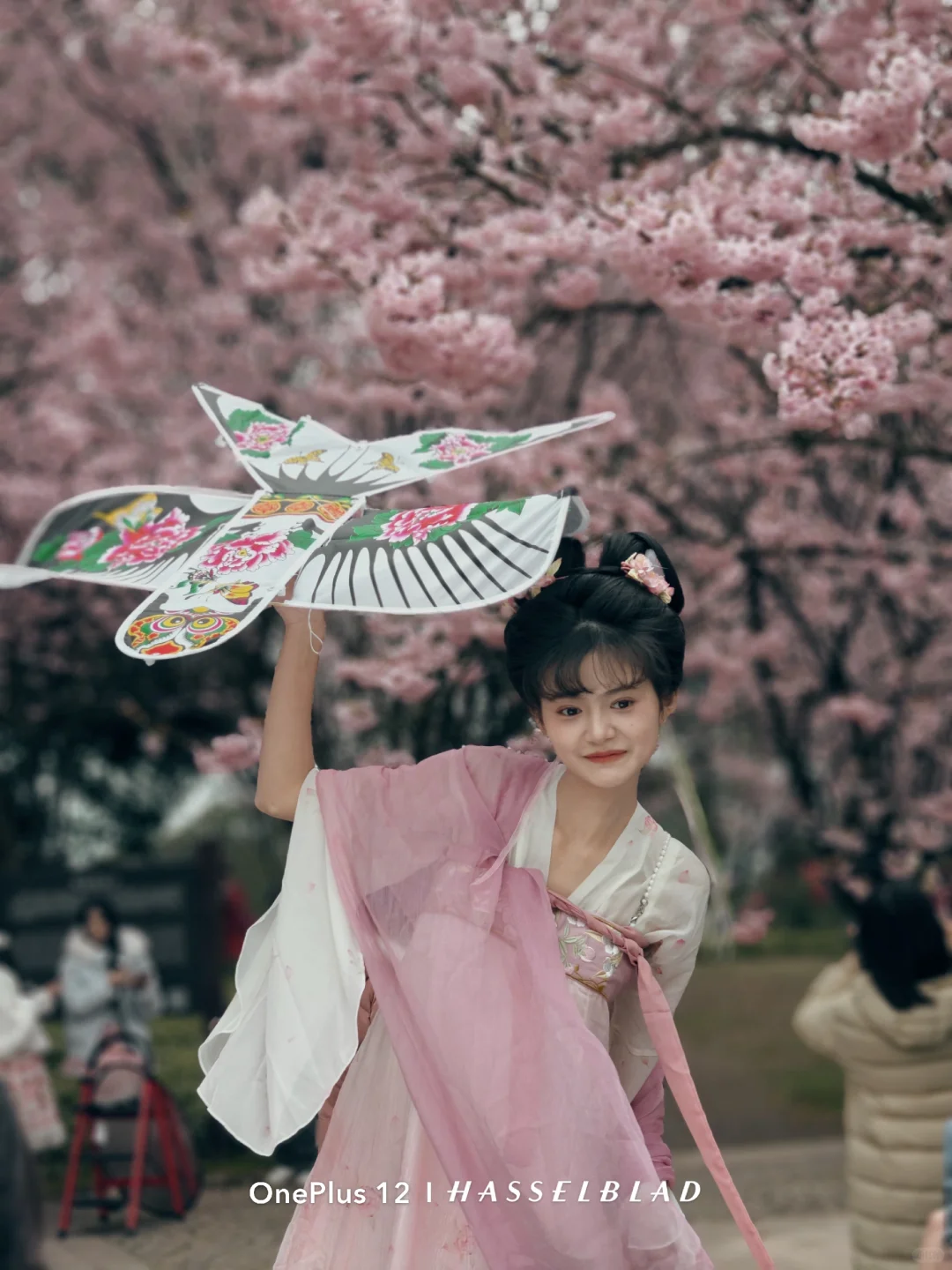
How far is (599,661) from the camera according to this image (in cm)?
263

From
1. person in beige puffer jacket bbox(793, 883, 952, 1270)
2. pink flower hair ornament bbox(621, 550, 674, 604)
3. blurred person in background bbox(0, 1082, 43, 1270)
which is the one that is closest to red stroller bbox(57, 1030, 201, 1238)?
person in beige puffer jacket bbox(793, 883, 952, 1270)

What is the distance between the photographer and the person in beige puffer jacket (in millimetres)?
4645

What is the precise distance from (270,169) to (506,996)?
793cm

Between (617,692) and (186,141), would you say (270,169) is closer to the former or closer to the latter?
(186,141)

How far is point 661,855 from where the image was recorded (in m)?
2.73

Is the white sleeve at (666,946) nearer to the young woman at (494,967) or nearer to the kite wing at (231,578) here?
the young woman at (494,967)

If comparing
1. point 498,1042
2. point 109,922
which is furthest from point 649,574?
point 109,922

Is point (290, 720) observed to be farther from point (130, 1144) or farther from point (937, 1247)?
point (130, 1144)

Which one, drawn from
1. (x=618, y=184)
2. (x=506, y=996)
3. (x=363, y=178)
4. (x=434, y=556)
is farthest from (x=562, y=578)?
(x=363, y=178)

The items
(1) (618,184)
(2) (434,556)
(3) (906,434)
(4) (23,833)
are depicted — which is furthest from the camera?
(4) (23,833)

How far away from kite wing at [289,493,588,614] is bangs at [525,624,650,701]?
253 millimetres

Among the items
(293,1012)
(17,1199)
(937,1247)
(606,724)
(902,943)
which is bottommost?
(902,943)

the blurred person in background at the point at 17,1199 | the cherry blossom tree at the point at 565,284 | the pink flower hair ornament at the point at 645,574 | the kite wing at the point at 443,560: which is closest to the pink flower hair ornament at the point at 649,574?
the pink flower hair ornament at the point at 645,574

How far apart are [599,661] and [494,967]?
0.55 metres
